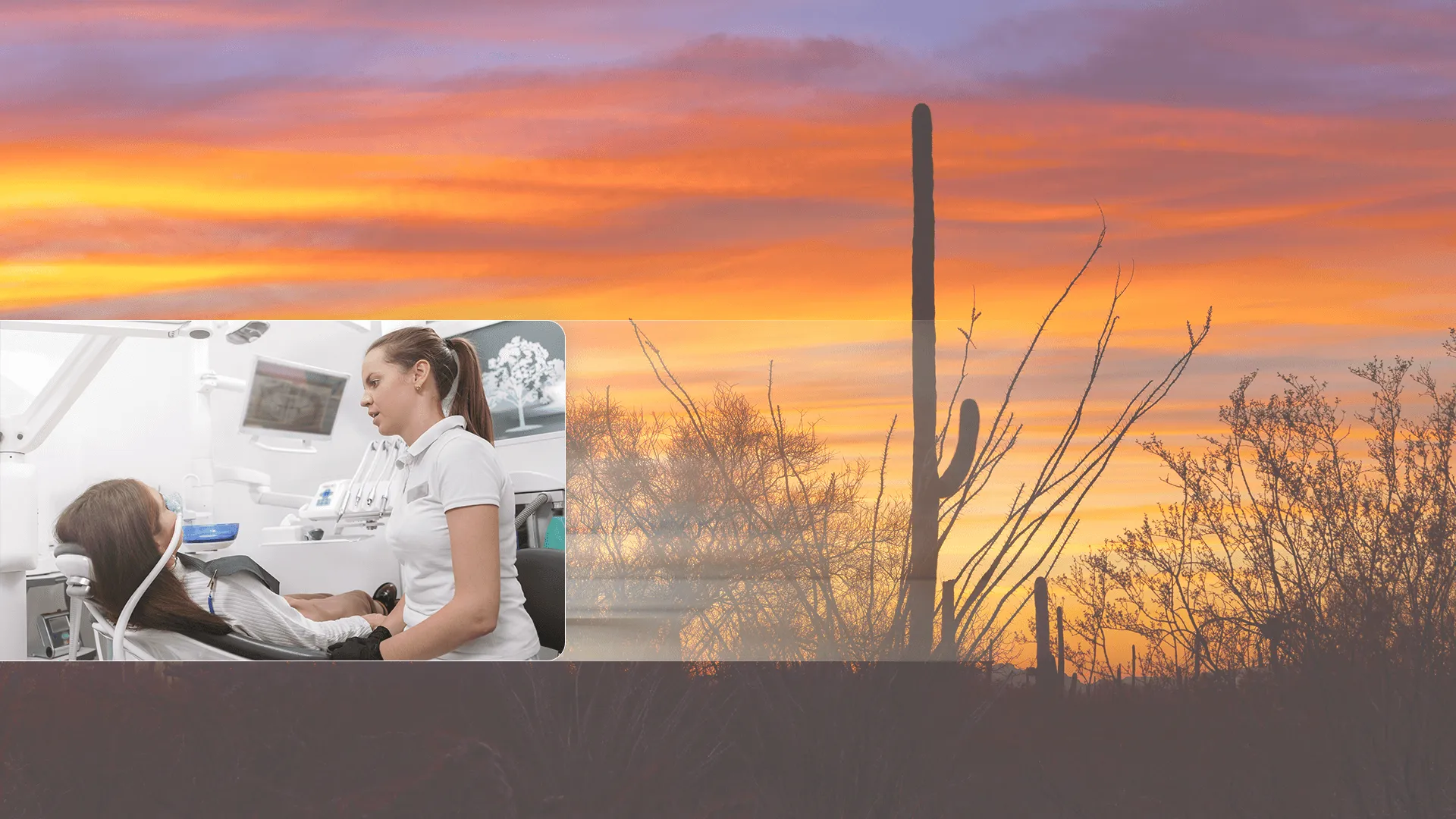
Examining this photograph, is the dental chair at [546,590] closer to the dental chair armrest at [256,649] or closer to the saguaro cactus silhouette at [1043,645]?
the dental chair armrest at [256,649]

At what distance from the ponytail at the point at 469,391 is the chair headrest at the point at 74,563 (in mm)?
1212

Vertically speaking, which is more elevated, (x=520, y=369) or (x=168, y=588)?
(x=520, y=369)

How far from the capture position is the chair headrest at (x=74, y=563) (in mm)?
3494

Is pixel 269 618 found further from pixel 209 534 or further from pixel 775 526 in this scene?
pixel 775 526

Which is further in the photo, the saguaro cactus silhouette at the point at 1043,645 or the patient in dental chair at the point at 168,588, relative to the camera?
the saguaro cactus silhouette at the point at 1043,645

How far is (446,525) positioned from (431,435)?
28cm

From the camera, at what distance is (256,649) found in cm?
354

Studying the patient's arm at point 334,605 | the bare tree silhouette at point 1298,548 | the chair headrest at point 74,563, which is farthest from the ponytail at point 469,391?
the bare tree silhouette at point 1298,548

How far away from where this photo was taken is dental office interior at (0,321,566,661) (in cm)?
352

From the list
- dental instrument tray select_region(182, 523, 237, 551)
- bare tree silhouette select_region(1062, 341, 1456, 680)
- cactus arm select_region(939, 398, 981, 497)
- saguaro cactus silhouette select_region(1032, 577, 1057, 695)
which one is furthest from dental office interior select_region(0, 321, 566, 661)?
bare tree silhouette select_region(1062, 341, 1456, 680)

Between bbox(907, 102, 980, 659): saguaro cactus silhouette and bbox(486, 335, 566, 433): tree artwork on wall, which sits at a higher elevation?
bbox(486, 335, 566, 433): tree artwork on wall

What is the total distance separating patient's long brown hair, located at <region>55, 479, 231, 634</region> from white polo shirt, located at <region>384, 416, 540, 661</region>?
0.64m

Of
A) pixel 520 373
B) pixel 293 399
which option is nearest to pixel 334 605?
pixel 293 399

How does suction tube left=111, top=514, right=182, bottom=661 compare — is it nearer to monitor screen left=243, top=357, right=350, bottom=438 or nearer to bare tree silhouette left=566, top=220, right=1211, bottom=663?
monitor screen left=243, top=357, right=350, bottom=438
